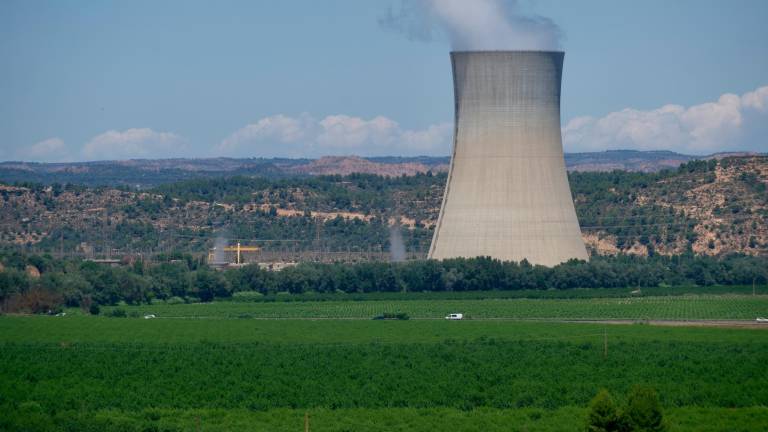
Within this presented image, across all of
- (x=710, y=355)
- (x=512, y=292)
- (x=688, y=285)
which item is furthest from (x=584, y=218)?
(x=710, y=355)

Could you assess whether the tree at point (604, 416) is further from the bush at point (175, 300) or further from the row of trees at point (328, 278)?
the bush at point (175, 300)

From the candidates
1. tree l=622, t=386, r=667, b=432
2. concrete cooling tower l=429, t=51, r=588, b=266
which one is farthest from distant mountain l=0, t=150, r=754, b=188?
tree l=622, t=386, r=667, b=432

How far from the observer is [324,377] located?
28016 millimetres

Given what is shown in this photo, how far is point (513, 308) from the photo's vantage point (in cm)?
4541

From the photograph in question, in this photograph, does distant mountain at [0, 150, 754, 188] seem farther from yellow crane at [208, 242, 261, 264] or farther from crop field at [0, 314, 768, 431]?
crop field at [0, 314, 768, 431]

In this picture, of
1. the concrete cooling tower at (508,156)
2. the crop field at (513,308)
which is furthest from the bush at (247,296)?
the concrete cooling tower at (508,156)

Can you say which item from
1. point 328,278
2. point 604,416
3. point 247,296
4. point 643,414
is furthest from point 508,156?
point 604,416

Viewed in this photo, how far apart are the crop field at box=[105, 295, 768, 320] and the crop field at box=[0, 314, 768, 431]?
4.67m

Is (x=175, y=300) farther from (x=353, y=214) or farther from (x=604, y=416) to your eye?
(x=353, y=214)

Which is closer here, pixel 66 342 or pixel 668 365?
pixel 668 365

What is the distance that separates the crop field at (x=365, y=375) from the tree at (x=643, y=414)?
2.52 metres

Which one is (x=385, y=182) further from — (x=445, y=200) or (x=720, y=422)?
(x=720, y=422)

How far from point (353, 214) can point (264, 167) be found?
9636 cm

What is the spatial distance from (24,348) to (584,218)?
1764 inches
